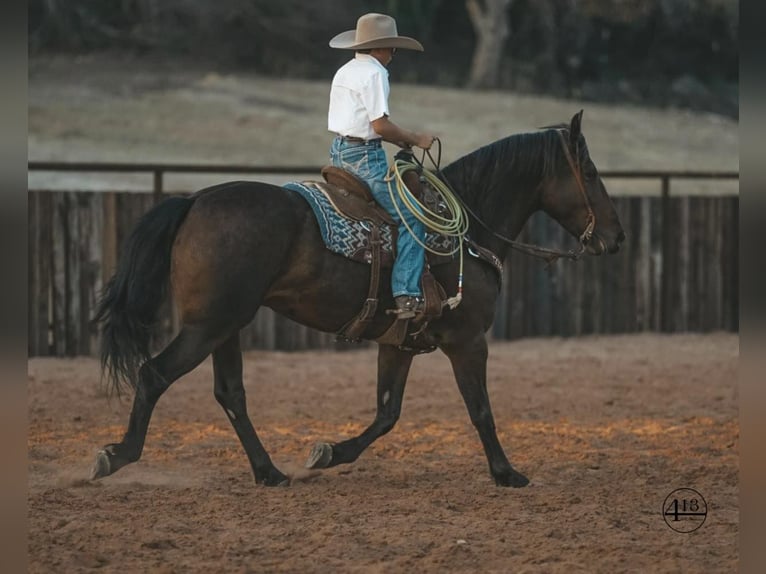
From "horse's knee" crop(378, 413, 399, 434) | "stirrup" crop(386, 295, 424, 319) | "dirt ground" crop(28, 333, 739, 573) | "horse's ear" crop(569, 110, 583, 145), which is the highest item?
"horse's ear" crop(569, 110, 583, 145)

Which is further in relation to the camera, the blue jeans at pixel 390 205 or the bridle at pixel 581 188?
the bridle at pixel 581 188

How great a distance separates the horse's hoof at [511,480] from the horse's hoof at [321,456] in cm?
91

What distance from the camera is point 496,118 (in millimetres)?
26875

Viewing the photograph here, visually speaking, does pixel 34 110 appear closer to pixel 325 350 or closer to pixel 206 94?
pixel 206 94

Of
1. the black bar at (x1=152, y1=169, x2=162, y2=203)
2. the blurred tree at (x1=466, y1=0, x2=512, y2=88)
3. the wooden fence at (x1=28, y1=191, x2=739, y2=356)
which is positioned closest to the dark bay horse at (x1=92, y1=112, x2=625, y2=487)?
the wooden fence at (x1=28, y1=191, x2=739, y2=356)

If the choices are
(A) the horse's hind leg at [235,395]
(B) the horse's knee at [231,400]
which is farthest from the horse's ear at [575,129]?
(B) the horse's knee at [231,400]

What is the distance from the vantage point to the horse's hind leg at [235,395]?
616 cm

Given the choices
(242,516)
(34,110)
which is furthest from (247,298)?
(34,110)

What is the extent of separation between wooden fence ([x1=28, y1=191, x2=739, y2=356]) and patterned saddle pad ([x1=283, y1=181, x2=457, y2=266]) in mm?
5266

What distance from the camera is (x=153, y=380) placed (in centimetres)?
569

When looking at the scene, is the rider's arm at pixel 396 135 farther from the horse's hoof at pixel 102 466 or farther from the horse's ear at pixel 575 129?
the horse's hoof at pixel 102 466

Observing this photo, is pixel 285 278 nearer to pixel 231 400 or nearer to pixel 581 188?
pixel 231 400

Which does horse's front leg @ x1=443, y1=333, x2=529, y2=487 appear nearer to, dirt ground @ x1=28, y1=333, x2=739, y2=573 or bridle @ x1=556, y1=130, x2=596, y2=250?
dirt ground @ x1=28, y1=333, x2=739, y2=573

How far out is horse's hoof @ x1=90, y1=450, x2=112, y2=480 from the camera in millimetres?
5668
